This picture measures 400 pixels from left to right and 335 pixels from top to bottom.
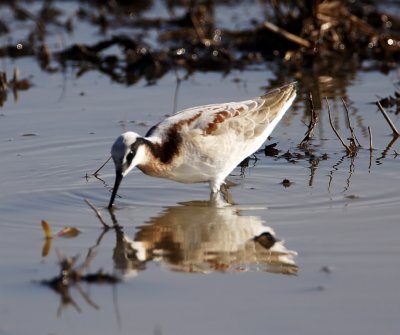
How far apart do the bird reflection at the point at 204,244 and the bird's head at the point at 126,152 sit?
0.49 meters

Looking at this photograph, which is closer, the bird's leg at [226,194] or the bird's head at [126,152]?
the bird's head at [126,152]

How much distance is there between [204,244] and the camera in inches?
283

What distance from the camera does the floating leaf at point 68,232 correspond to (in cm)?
722

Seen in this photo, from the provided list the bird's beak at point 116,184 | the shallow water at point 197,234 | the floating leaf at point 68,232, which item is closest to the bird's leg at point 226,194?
the shallow water at point 197,234

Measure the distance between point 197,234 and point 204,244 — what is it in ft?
0.92

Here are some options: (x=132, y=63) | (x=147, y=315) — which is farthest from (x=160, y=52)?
(x=147, y=315)

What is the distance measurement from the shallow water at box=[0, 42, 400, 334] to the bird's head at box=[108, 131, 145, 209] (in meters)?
0.44

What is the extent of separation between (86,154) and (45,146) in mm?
509

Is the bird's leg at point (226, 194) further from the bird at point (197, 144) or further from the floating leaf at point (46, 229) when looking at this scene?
the floating leaf at point (46, 229)

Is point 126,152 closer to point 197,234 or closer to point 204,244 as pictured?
point 197,234

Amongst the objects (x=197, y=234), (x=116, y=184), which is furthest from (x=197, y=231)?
(x=116, y=184)

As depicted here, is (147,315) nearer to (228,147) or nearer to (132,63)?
(228,147)

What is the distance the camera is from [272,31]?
13484 millimetres

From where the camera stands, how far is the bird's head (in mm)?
7500
